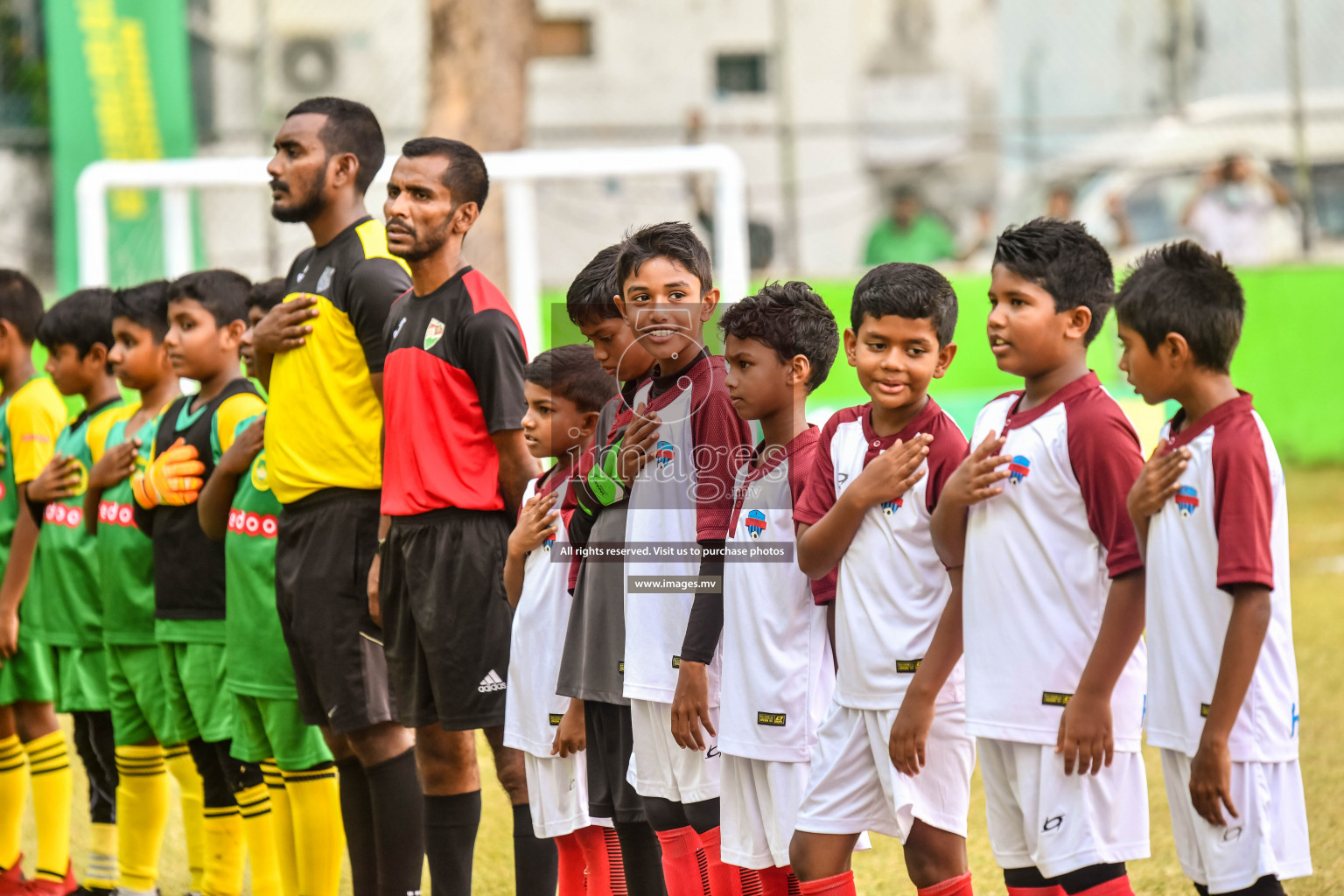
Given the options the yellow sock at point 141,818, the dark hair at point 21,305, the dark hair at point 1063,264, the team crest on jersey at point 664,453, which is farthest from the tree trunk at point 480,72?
the dark hair at point 1063,264

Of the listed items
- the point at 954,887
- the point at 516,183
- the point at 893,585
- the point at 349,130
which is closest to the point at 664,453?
the point at 893,585

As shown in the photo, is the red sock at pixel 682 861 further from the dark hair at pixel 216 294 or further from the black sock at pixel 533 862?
the dark hair at pixel 216 294

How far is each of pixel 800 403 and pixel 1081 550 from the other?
2.18 ft

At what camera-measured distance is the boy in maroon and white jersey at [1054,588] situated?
2.48 metres

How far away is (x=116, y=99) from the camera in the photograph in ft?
35.9

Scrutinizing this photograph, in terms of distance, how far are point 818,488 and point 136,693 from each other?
234 centimetres

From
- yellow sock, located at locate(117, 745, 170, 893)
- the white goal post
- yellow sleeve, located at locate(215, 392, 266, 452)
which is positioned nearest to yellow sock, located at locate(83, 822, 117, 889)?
yellow sock, located at locate(117, 745, 170, 893)

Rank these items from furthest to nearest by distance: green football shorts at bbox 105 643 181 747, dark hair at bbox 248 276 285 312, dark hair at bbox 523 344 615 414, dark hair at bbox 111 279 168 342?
dark hair at bbox 111 279 168 342, green football shorts at bbox 105 643 181 747, dark hair at bbox 248 276 285 312, dark hair at bbox 523 344 615 414

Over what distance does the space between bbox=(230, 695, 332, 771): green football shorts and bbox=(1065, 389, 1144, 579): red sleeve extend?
6.57 ft

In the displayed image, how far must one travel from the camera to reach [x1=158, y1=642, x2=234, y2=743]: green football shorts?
3.91 m

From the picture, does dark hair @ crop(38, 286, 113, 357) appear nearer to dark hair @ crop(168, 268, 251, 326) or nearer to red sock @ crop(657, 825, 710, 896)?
dark hair @ crop(168, 268, 251, 326)

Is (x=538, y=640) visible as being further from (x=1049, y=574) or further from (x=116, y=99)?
(x=116, y=99)

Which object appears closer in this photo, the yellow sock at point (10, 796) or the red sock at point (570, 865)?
the red sock at point (570, 865)

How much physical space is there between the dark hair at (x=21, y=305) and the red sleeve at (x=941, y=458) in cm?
332
